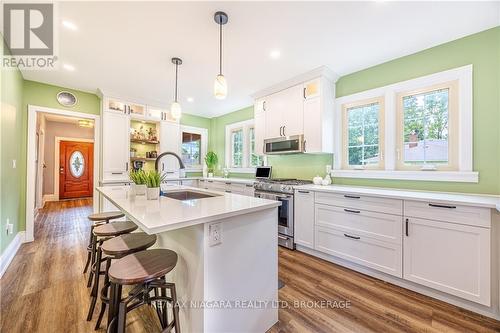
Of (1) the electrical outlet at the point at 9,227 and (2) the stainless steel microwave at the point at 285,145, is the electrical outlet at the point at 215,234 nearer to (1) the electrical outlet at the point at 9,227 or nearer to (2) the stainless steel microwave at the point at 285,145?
(2) the stainless steel microwave at the point at 285,145

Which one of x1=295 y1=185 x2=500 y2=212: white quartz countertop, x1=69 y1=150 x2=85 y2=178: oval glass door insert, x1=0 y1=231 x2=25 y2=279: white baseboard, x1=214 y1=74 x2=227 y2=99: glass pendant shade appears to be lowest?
x1=0 y1=231 x2=25 y2=279: white baseboard

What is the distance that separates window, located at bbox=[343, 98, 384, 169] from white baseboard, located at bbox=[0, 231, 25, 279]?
4.45 m

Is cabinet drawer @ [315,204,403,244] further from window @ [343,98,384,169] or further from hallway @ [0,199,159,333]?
hallway @ [0,199,159,333]

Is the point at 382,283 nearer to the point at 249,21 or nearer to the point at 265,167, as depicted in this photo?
the point at 265,167

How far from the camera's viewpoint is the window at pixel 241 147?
4824mm

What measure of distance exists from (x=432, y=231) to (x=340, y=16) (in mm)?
2159

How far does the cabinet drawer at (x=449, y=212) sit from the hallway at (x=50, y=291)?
248 centimetres

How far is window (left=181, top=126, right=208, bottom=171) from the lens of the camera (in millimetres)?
5348

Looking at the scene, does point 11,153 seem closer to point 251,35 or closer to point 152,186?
point 152,186

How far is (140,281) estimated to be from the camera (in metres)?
1.16

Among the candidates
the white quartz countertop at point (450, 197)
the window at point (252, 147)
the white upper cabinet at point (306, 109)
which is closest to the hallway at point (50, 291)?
the white quartz countertop at point (450, 197)

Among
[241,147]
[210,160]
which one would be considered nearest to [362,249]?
[241,147]

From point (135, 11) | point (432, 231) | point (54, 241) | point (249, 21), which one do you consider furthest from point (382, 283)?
point (54, 241)

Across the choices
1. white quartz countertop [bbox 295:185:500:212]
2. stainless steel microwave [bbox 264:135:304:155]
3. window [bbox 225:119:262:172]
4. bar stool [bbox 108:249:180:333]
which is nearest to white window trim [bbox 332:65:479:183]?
white quartz countertop [bbox 295:185:500:212]
